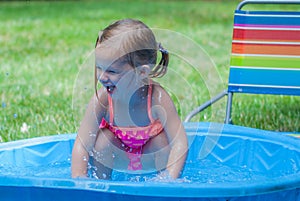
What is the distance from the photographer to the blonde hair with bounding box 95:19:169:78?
2047 millimetres

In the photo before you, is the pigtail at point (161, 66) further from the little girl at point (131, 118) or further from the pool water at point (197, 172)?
the pool water at point (197, 172)

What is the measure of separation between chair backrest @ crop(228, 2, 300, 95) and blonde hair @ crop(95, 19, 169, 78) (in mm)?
1225

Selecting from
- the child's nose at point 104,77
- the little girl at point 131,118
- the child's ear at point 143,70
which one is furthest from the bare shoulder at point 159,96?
the child's nose at point 104,77

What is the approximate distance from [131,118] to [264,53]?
123 cm

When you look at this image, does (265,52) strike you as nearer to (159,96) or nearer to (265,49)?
(265,49)

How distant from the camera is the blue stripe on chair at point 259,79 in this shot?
323 centimetres

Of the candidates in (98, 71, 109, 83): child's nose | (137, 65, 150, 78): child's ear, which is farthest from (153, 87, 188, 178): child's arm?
(98, 71, 109, 83): child's nose

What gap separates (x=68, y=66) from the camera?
203 inches

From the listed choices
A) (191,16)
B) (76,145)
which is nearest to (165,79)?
(76,145)

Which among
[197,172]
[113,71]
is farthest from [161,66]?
[197,172]

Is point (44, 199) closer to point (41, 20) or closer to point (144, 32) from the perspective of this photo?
point (144, 32)

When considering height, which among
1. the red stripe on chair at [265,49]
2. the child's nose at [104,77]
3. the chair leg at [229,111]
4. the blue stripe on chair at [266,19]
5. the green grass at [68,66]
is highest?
the blue stripe on chair at [266,19]

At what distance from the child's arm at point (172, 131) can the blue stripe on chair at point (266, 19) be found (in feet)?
3.88

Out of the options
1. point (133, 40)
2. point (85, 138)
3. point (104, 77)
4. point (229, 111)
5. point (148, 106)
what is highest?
point (133, 40)
